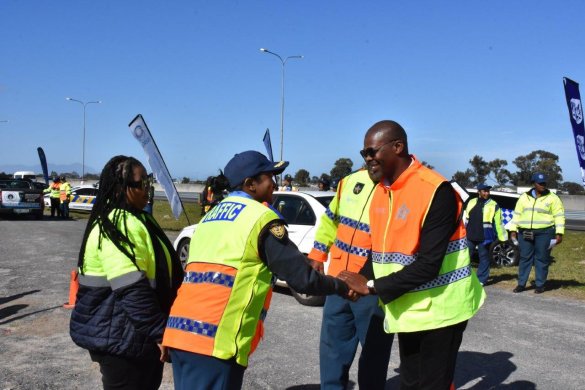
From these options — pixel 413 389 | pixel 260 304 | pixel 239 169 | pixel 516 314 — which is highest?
pixel 239 169

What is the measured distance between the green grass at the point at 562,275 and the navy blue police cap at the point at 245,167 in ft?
27.3

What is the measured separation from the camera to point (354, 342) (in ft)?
12.9

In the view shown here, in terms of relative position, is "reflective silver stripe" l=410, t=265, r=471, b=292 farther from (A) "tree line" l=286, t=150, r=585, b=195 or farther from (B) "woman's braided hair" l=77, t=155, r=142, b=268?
(A) "tree line" l=286, t=150, r=585, b=195

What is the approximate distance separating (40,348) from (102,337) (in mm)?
3395

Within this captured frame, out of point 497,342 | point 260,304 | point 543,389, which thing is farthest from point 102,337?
point 497,342

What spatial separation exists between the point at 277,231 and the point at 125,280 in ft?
2.54

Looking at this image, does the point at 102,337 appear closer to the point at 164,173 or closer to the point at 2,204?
the point at 164,173

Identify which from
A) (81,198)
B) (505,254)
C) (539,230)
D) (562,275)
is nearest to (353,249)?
(539,230)

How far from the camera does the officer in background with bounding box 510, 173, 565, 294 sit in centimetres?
966

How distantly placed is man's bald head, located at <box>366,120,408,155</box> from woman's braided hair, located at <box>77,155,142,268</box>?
1266 millimetres

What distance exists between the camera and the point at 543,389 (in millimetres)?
4949

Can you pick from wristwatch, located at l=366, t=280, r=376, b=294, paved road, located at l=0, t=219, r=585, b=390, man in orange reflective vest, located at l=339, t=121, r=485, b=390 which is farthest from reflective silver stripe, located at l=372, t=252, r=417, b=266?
paved road, located at l=0, t=219, r=585, b=390

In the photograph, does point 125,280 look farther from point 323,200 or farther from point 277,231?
point 323,200

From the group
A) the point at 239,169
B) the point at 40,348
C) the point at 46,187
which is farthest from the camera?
the point at 46,187
